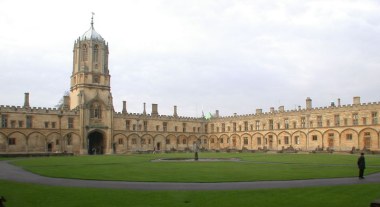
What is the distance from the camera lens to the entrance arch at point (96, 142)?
64875 millimetres

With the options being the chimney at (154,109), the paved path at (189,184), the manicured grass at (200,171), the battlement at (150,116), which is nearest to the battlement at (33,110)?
the battlement at (150,116)

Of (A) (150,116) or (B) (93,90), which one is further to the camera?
(A) (150,116)

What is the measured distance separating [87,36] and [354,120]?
45.6 metres

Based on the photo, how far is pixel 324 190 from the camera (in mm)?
14672

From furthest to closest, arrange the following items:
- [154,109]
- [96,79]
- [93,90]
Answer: [154,109], [96,79], [93,90]

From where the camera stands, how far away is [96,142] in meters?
→ 66.2

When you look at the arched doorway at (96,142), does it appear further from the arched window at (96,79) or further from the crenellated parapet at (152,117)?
the arched window at (96,79)

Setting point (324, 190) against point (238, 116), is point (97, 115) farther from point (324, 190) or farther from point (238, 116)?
point (324, 190)

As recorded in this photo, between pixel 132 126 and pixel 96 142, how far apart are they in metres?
7.44

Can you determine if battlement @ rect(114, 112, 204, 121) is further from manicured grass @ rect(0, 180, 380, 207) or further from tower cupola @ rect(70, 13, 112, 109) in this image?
manicured grass @ rect(0, 180, 380, 207)

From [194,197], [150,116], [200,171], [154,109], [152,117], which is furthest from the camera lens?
[154,109]

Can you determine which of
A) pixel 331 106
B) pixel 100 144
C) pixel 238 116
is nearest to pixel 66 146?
pixel 100 144

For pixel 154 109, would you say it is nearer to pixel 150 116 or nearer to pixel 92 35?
pixel 150 116

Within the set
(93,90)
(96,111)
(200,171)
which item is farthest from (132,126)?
(200,171)
